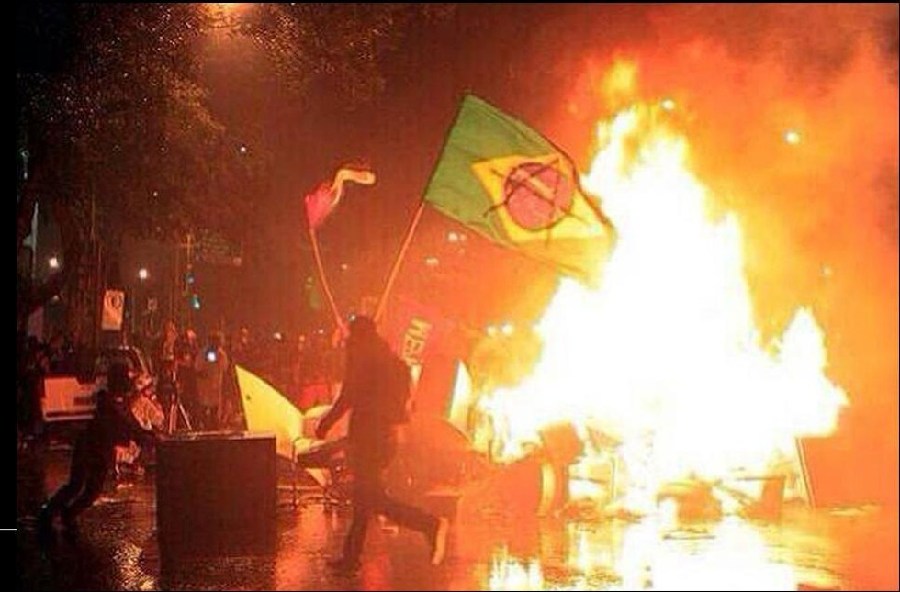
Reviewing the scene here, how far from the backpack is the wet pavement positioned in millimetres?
1132

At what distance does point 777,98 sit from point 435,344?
740cm

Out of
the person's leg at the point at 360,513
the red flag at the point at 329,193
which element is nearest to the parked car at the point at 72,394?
the red flag at the point at 329,193

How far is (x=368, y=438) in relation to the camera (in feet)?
30.5

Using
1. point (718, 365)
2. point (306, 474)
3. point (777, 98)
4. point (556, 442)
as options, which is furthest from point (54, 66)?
point (777, 98)

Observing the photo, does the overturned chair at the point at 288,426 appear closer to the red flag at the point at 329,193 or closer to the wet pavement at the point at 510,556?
the wet pavement at the point at 510,556

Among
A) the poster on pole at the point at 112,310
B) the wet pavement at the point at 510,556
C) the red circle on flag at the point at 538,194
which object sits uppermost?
the red circle on flag at the point at 538,194

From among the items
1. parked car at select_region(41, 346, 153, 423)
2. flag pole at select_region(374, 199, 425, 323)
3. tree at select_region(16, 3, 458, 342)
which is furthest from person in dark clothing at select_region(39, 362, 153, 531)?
parked car at select_region(41, 346, 153, 423)

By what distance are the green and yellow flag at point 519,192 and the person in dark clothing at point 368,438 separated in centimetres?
341

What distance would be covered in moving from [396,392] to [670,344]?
6.15m

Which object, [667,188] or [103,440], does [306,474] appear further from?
[667,188]

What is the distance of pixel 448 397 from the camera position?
589 inches

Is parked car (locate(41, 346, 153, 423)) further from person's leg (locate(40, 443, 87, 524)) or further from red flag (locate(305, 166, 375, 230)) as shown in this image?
person's leg (locate(40, 443, 87, 524))

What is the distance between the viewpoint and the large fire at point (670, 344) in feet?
45.2

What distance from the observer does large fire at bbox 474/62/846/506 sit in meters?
13.8
